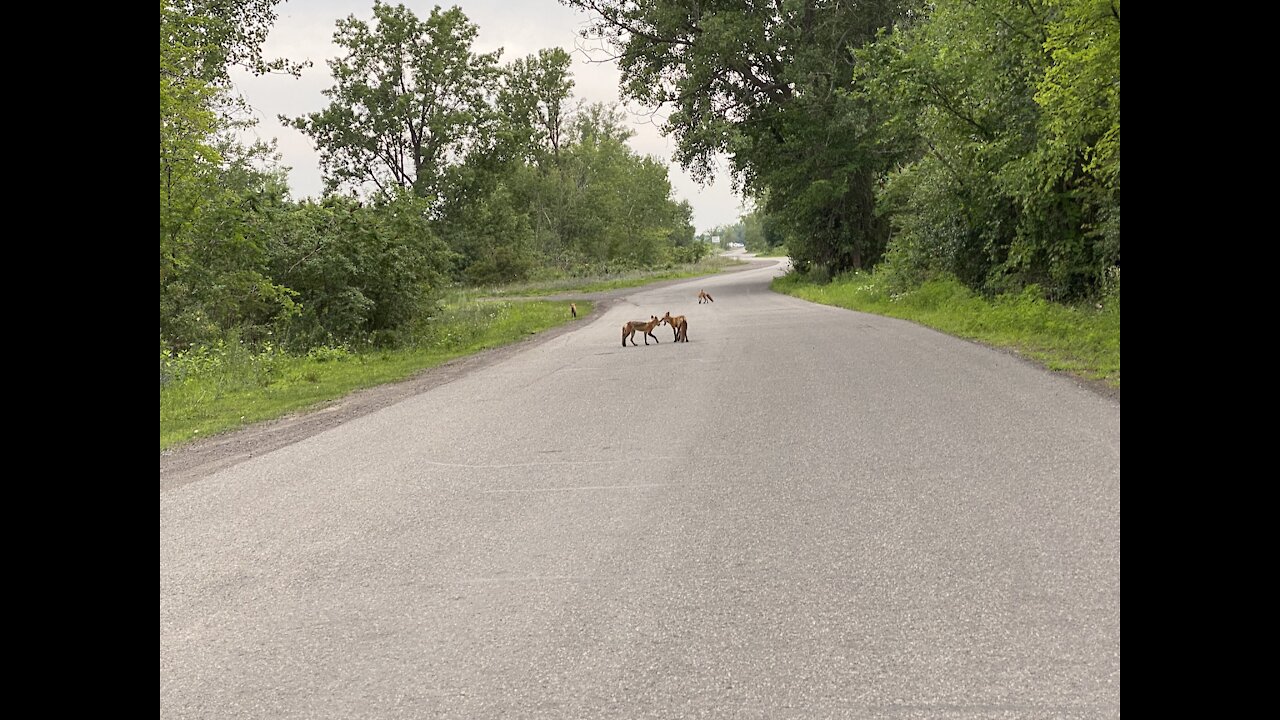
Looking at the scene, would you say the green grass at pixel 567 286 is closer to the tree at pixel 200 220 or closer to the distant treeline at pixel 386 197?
A: the distant treeline at pixel 386 197

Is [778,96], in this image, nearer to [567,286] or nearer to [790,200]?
[790,200]

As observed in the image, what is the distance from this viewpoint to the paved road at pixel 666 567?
10.1ft

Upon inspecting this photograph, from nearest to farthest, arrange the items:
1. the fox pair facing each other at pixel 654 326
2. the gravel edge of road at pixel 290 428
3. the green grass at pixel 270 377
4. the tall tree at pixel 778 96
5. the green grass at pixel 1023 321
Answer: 1. the gravel edge of road at pixel 290 428
2. the green grass at pixel 270 377
3. the green grass at pixel 1023 321
4. the fox pair facing each other at pixel 654 326
5. the tall tree at pixel 778 96

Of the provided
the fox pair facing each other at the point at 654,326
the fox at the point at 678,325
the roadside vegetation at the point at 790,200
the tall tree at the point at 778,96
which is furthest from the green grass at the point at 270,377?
the tall tree at the point at 778,96

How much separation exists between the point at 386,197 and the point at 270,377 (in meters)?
8.97

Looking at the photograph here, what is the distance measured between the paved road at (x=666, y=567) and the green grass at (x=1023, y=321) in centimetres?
320

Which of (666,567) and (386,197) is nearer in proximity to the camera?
(666,567)

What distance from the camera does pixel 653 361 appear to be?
44.7ft

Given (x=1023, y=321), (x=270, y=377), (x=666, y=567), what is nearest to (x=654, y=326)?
(x=270, y=377)

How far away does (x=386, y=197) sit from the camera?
2200 cm

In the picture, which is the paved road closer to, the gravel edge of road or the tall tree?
the gravel edge of road

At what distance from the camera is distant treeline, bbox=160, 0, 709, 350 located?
15.3m
